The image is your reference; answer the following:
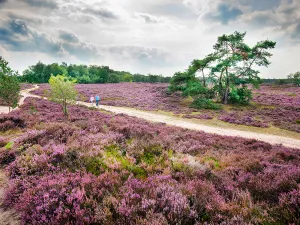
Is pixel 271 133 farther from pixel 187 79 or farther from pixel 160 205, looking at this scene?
pixel 187 79

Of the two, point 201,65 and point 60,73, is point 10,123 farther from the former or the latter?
point 60,73

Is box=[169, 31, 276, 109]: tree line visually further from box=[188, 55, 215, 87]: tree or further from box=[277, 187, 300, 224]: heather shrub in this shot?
box=[277, 187, 300, 224]: heather shrub

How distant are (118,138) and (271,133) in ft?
48.4

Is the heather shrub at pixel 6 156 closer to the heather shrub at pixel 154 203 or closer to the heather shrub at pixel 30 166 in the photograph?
the heather shrub at pixel 30 166

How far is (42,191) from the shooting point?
4574mm

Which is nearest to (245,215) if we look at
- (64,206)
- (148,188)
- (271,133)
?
(148,188)

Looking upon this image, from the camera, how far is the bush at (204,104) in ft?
97.0

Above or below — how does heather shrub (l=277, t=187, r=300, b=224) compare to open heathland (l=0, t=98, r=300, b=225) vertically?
above

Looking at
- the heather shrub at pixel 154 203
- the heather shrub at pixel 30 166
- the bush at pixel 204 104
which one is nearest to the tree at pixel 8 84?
the heather shrub at pixel 30 166

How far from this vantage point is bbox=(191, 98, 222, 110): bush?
2958 cm

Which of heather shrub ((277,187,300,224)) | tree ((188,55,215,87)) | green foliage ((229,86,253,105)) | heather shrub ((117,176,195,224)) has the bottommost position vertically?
heather shrub ((117,176,195,224))

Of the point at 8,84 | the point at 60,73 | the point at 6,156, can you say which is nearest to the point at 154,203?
the point at 6,156

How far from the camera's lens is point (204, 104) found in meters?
30.3

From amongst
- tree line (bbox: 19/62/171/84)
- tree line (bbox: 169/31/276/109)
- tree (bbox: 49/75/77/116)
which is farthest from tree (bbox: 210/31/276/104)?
tree line (bbox: 19/62/171/84)
